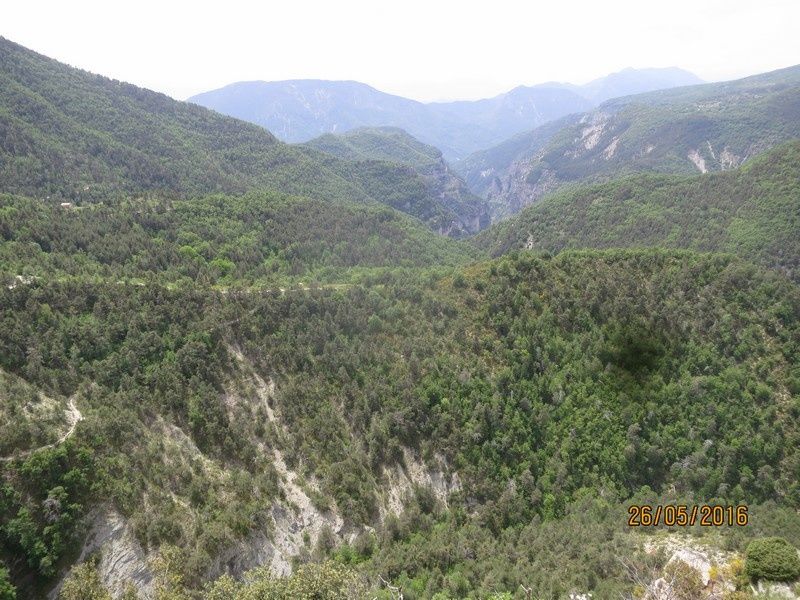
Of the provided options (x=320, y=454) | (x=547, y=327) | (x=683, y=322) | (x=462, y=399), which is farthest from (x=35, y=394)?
(x=683, y=322)

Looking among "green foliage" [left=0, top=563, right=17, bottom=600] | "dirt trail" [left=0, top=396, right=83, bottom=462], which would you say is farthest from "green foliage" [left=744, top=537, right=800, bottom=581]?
"dirt trail" [left=0, top=396, right=83, bottom=462]

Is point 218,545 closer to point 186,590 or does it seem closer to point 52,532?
point 186,590

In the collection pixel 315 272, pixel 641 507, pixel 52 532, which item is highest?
pixel 315 272

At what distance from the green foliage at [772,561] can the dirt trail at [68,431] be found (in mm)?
60593

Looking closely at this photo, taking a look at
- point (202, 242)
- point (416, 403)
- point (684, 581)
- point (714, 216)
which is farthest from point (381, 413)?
point (714, 216)

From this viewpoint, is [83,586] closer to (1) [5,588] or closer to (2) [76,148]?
(1) [5,588]

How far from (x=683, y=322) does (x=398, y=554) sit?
188 ft

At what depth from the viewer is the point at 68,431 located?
4675 cm

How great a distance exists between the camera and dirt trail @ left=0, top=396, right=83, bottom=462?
137 feet

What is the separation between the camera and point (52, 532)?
131ft

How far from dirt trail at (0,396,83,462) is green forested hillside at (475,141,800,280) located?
561 ft

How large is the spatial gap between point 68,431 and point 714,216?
19032 cm

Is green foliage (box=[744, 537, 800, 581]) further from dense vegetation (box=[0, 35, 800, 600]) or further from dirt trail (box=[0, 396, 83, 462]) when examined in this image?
dirt trail (box=[0, 396, 83, 462])

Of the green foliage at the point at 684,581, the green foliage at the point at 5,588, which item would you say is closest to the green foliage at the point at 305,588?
the green foliage at the point at 5,588
